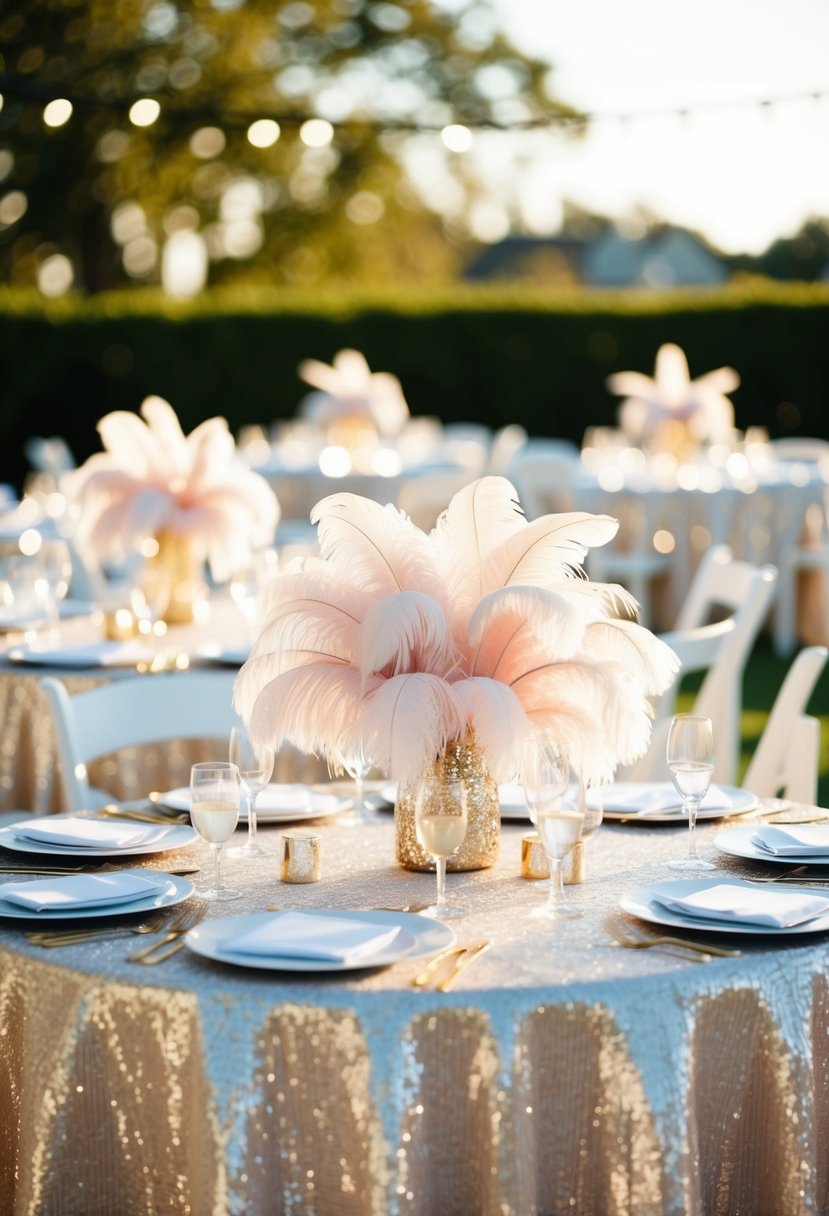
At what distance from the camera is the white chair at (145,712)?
348cm

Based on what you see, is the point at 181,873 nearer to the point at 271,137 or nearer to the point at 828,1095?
the point at 828,1095

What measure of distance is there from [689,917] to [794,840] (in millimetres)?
456

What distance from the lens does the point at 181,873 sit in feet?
8.57

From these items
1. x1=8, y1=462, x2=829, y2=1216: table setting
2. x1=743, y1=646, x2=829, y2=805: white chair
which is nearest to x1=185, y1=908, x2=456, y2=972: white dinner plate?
x1=8, y1=462, x2=829, y2=1216: table setting

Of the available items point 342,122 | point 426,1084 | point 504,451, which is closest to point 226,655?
point 426,1084

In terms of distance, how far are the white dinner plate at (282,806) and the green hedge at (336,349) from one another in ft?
42.8

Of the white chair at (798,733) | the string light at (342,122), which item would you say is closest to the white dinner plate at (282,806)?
the white chair at (798,733)

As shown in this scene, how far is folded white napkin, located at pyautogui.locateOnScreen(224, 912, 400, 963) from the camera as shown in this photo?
209 centimetres

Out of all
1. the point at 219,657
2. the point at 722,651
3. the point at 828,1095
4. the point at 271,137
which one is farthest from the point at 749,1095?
the point at 271,137

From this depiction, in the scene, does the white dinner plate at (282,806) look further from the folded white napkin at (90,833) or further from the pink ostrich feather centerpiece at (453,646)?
the pink ostrich feather centerpiece at (453,646)

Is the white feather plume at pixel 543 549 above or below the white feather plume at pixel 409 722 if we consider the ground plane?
above

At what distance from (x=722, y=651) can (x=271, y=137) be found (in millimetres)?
5883

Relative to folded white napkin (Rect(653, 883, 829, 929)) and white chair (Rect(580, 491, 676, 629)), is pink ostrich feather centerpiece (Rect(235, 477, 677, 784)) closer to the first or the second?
folded white napkin (Rect(653, 883, 829, 929))

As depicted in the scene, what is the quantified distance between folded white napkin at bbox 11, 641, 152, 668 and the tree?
2098 cm
